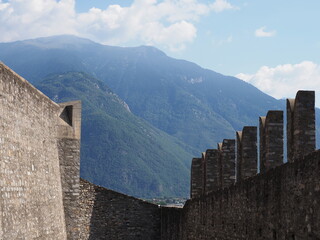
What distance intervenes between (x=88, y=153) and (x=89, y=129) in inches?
246

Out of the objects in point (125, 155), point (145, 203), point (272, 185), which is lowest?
point (272, 185)

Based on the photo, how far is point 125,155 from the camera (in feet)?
477

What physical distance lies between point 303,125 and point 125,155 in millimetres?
135646

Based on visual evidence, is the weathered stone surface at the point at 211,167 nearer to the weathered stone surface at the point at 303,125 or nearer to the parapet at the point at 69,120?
the parapet at the point at 69,120

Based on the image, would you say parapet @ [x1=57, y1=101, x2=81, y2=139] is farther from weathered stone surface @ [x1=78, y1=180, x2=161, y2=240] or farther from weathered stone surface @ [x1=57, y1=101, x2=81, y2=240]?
weathered stone surface @ [x1=78, y1=180, x2=161, y2=240]

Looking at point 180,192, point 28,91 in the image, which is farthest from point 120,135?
point 28,91

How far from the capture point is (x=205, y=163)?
21391mm

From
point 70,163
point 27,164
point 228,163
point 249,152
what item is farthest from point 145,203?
point 249,152

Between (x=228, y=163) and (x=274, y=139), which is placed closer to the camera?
(x=274, y=139)

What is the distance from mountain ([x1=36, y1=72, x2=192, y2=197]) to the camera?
143 metres

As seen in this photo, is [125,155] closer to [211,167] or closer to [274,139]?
[211,167]

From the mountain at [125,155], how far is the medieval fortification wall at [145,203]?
108950 millimetres

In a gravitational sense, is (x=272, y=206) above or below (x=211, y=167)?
below

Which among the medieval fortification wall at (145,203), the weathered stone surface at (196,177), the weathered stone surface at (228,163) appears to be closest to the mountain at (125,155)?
the medieval fortification wall at (145,203)
